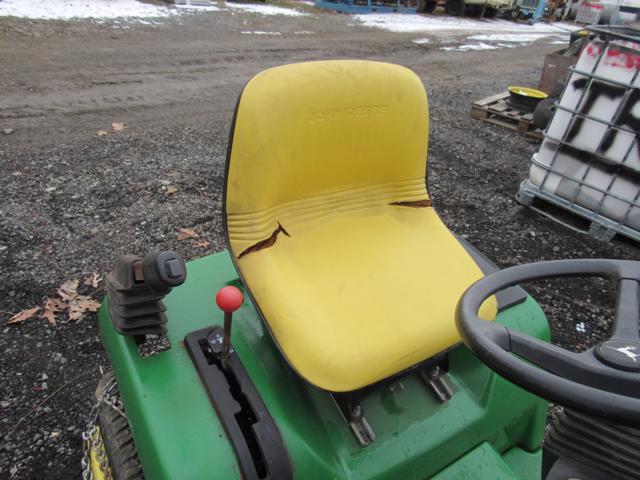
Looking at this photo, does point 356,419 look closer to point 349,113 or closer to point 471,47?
point 349,113

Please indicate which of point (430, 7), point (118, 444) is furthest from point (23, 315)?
point (430, 7)

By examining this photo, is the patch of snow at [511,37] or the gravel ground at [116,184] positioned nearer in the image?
the gravel ground at [116,184]

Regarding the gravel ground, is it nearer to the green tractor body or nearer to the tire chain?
the tire chain

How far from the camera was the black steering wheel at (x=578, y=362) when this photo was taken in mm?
807

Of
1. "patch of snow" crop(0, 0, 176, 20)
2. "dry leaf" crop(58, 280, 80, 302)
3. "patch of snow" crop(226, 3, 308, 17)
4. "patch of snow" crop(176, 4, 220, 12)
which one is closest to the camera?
"dry leaf" crop(58, 280, 80, 302)

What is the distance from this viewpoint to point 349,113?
143cm

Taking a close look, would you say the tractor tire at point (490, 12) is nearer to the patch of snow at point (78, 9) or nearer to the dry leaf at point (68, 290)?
the patch of snow at point (78, 9)

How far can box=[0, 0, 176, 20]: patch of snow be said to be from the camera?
715cm

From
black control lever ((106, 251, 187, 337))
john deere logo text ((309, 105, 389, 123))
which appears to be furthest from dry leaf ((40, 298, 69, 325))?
john deere logo text ((309, 105, 389, 123))

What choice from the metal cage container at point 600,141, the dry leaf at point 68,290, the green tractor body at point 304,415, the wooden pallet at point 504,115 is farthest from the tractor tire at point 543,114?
the dry leaf at point 68,290

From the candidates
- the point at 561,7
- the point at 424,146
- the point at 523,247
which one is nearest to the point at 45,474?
the point at 424,146

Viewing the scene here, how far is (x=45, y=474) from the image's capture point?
1726 mm

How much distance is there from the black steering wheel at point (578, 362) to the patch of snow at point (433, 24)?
1026cm

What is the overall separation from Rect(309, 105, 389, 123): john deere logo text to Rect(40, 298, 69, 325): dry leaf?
5.67 ft
